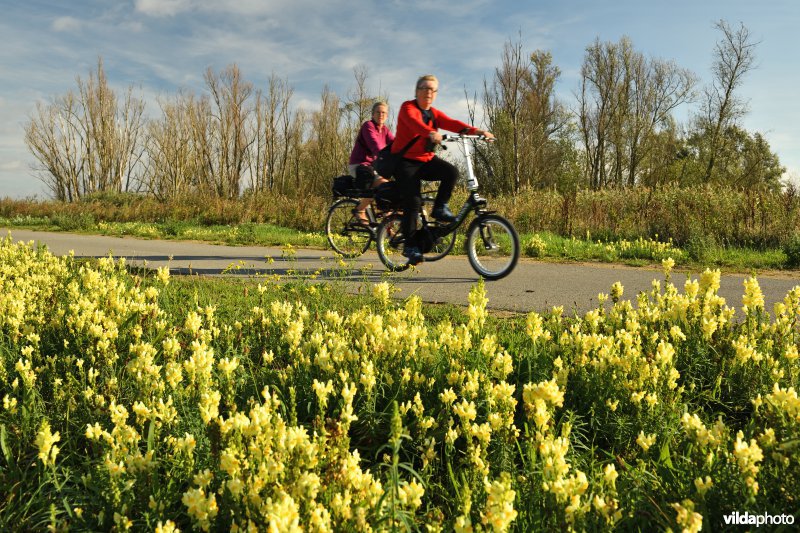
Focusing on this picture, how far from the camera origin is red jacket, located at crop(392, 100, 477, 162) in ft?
21.8

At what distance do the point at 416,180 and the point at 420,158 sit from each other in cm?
29

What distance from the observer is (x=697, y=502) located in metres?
1.61

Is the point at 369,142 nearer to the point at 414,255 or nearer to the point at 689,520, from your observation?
the point at 414,255

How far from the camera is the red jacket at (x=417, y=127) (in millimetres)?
6656

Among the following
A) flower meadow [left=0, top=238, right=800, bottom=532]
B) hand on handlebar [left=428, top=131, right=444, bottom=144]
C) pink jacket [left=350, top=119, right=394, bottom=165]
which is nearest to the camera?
flower meadow [left=0, top=238, right=800, bottom=532]

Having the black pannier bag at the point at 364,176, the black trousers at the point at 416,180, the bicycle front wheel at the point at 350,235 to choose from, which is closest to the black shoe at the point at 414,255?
the black trousers at the point at 416,180

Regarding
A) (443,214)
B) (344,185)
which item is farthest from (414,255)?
(344,185)

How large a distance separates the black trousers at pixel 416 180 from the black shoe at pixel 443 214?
0.20 ft

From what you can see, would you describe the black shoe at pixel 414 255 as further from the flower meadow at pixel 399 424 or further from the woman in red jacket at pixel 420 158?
the flower meadow at pixel 399 424

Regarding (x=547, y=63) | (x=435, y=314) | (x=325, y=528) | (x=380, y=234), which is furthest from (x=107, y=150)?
(x=325, y=528)

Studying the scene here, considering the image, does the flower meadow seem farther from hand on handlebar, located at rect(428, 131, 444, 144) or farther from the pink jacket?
the pink jacket

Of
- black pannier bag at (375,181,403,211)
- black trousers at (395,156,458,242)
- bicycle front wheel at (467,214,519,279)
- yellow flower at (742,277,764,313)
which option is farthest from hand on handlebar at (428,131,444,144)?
yellow flower at (742,277,764,313)

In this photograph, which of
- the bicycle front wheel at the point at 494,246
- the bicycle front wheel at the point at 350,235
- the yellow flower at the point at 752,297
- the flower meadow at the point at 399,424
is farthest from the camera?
the bicycle front wheel at the point at 350,235

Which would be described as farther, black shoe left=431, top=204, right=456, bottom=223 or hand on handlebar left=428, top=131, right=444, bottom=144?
black shoe left=431, top=204, right=456, bottom=223
